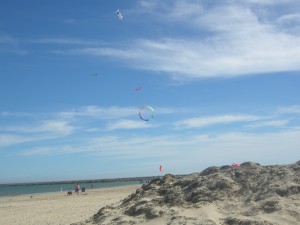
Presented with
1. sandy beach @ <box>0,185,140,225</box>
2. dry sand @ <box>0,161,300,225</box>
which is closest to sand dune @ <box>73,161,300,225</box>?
dry sand @ <box>0,161,300,225</box>

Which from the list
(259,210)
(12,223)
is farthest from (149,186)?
(12,223)

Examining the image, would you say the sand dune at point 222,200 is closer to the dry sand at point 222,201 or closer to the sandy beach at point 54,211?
the dry sand at point 222,201

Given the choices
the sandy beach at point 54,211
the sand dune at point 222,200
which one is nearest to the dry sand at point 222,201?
the sand dune at point 222,200

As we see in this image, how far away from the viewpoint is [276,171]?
8430 mm

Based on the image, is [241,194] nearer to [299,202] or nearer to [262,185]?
[262,185]

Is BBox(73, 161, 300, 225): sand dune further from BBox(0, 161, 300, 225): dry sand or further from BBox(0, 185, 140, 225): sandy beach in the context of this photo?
BBox(0, 185, 140, 225): sandy beach

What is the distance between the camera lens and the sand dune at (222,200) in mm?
6895

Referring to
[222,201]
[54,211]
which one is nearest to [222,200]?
[222,201]

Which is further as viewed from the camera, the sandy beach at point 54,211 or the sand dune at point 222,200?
the sandy beach at point 54,211

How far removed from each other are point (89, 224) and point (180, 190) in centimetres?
196

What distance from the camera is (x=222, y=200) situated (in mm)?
7664

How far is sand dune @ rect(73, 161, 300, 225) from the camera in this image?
6895mm

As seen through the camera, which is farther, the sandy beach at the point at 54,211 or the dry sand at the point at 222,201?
the sandy beach at the point at 54,211

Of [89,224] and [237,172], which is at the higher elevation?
[237,172]
